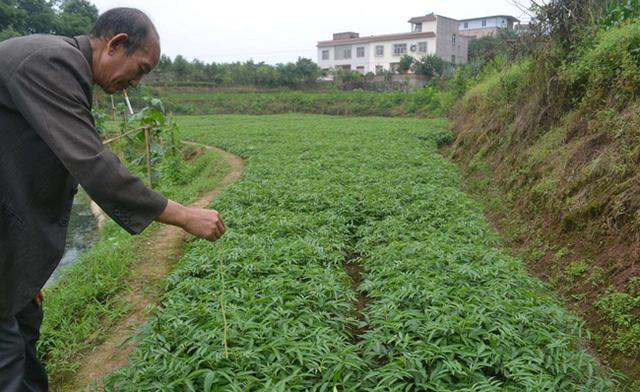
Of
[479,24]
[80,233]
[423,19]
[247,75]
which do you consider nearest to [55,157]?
[80,233]

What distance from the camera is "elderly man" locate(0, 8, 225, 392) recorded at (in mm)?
1955

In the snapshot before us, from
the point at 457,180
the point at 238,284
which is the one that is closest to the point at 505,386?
the point at 238,284

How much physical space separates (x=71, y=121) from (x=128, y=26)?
528mm

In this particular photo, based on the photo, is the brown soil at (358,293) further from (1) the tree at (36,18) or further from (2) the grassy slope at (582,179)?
(1) the tree at (36,18)

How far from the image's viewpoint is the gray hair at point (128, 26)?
2225mm

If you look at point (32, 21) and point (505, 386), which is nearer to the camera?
point (505, 386)

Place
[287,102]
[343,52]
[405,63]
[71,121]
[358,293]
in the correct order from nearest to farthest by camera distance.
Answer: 1. [71,121]
2. [358,293]
3. [287,102]
4. [405,63]
5. [343,52]

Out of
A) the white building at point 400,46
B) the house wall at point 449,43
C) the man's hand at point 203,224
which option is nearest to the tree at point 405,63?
the white building at point 400,46

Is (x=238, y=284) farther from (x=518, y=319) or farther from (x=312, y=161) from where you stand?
(x=312, y=161)

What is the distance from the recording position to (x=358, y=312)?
4.13m

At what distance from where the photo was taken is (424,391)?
2934 mm

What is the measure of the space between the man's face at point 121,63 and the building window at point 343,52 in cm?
5192

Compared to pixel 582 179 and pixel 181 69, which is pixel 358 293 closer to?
pixel 582 179

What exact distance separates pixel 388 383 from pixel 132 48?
86.6 inches
